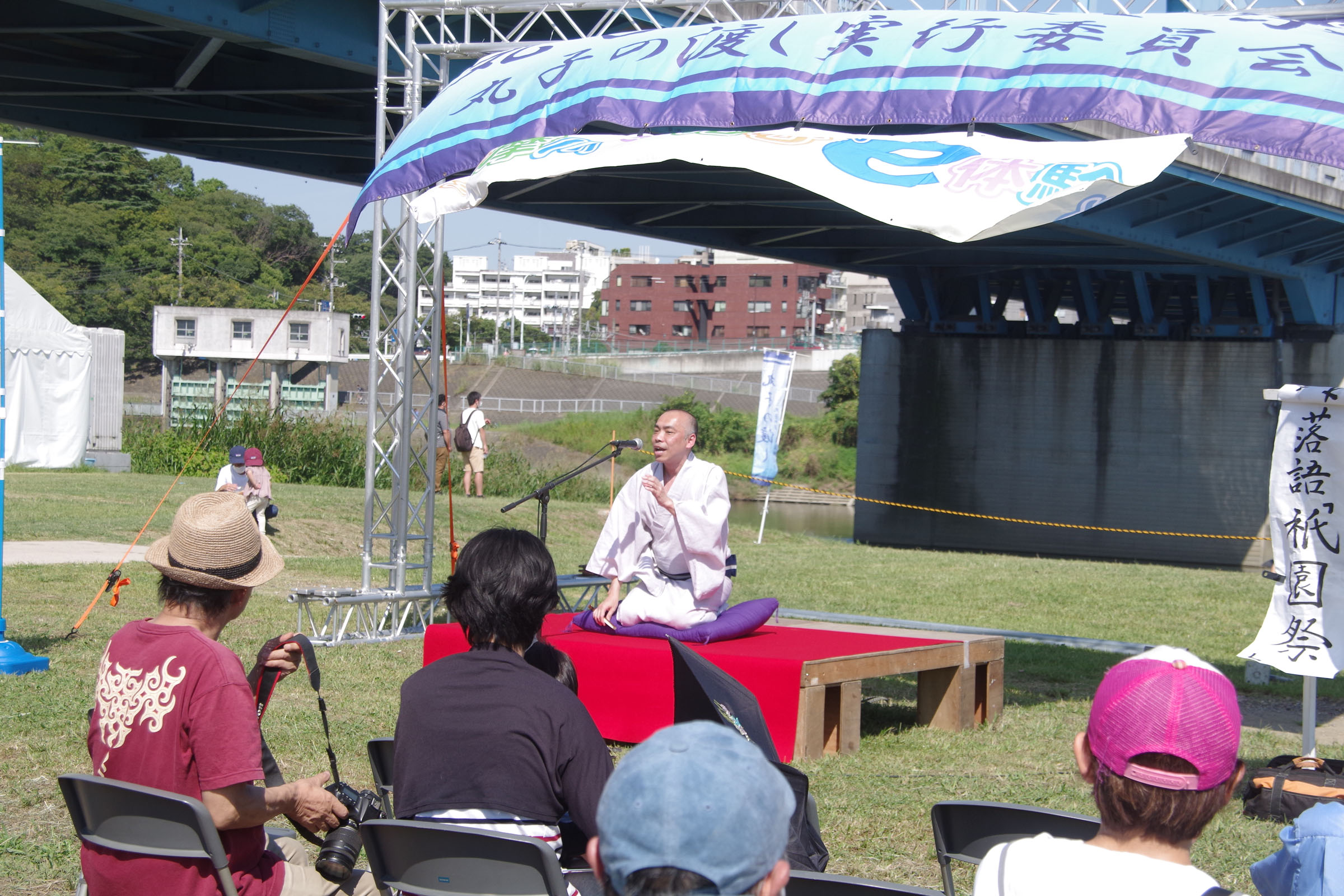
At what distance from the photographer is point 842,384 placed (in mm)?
55625

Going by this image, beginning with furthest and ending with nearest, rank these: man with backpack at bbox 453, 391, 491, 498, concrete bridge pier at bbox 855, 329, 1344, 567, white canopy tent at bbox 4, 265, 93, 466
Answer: concrete bridge pier at bbox 855, 329, 1344, 567 → white canopy tent at bbox 4, 265, 93, 466 → man with backpack at bbox 453, 391, 491, 498

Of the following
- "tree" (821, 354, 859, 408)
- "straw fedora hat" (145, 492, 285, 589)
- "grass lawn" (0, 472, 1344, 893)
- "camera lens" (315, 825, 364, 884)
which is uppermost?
"tree" (821, 354, 859, 408)

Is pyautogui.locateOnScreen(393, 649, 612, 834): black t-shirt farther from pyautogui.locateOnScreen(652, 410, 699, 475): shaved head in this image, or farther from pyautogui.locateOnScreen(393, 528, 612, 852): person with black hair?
pyautogui.locateOnScreen(652, 410, 699, 475): shaved head

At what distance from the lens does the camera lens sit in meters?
2.88

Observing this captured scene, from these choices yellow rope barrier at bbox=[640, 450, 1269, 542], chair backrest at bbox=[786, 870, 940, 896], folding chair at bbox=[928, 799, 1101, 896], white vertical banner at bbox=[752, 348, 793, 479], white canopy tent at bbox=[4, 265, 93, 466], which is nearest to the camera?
chair backrest at bbox=[786, 870, 940, 896]

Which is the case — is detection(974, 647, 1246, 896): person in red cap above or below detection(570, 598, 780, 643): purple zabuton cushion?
above

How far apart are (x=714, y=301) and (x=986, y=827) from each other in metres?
84.6

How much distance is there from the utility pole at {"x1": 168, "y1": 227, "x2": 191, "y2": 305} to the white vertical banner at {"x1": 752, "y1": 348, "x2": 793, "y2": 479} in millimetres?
50212

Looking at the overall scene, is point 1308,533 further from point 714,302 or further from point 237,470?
point 714,302

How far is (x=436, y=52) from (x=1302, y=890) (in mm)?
8503

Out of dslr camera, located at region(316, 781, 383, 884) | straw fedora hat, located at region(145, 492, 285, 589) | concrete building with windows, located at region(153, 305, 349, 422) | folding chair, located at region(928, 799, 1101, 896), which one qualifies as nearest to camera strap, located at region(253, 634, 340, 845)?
dslr camera, located at region(316, 781, 383, 884)

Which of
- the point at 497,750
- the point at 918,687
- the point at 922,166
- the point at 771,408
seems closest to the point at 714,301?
the point at 771,408

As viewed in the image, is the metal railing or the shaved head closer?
the shaved head

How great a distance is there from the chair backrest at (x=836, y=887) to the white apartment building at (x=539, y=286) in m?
127
